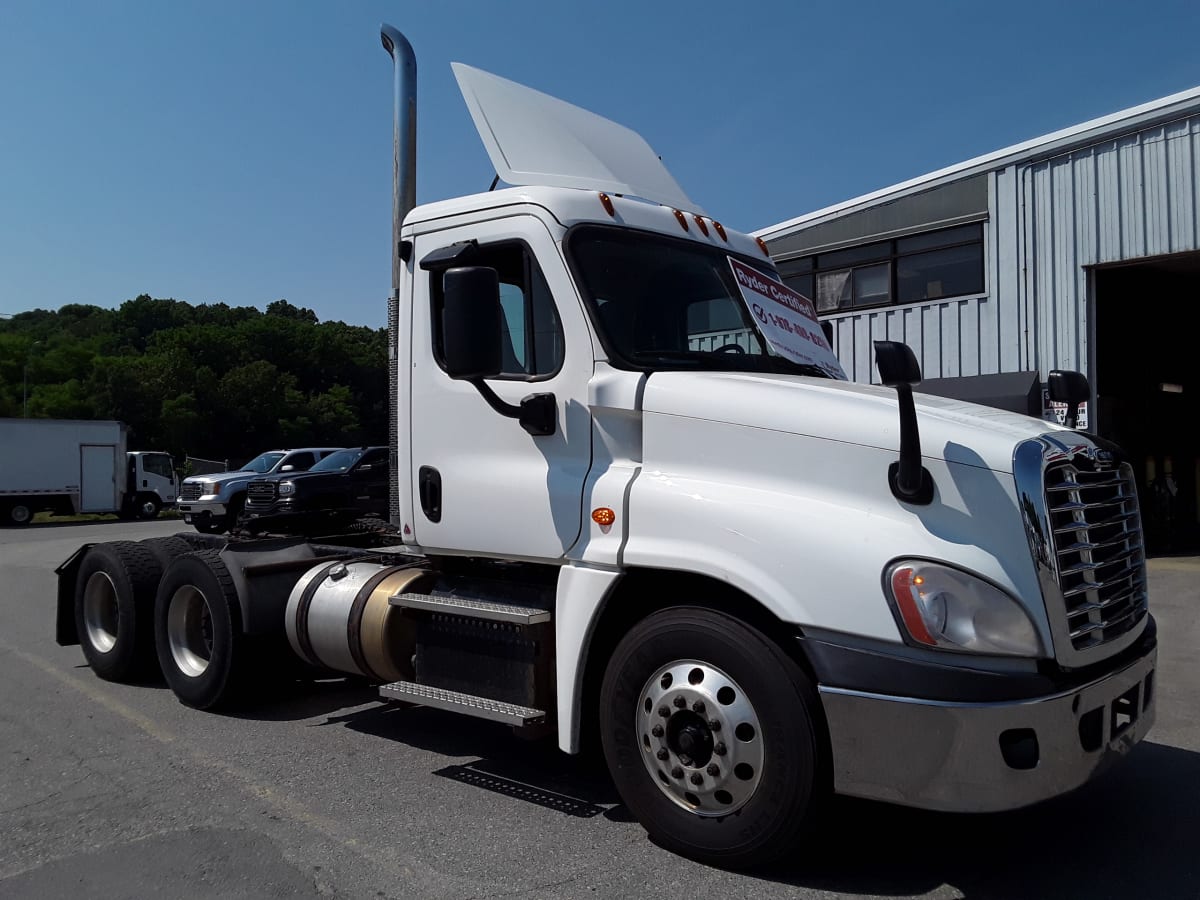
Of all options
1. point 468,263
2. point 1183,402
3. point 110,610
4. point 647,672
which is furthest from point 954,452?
point 1183,402

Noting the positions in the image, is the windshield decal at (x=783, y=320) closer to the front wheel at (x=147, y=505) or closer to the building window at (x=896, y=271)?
the building window at (x=896, y=271)

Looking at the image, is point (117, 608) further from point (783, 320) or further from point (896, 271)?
point (896, 271)

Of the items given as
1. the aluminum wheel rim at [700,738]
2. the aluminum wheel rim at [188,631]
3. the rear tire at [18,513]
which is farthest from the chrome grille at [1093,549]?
the rear tire at [18,513]

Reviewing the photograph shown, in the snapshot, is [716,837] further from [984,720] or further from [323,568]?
[323,568]

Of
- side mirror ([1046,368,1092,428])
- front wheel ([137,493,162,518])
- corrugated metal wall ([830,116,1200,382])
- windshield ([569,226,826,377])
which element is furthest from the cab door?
front wheel ([137,493,162,518])

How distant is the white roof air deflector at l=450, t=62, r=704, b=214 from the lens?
4758 mm

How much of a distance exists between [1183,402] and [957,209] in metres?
10.5

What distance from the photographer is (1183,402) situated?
2203 cm

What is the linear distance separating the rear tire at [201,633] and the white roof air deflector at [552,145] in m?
3.12

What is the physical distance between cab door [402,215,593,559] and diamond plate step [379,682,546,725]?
67 cm

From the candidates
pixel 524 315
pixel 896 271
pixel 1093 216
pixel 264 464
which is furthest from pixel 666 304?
pixel 264 464

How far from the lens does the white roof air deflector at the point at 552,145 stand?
4.76 meters

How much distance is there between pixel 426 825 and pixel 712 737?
4.66 feet

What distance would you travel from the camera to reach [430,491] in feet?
15.8
